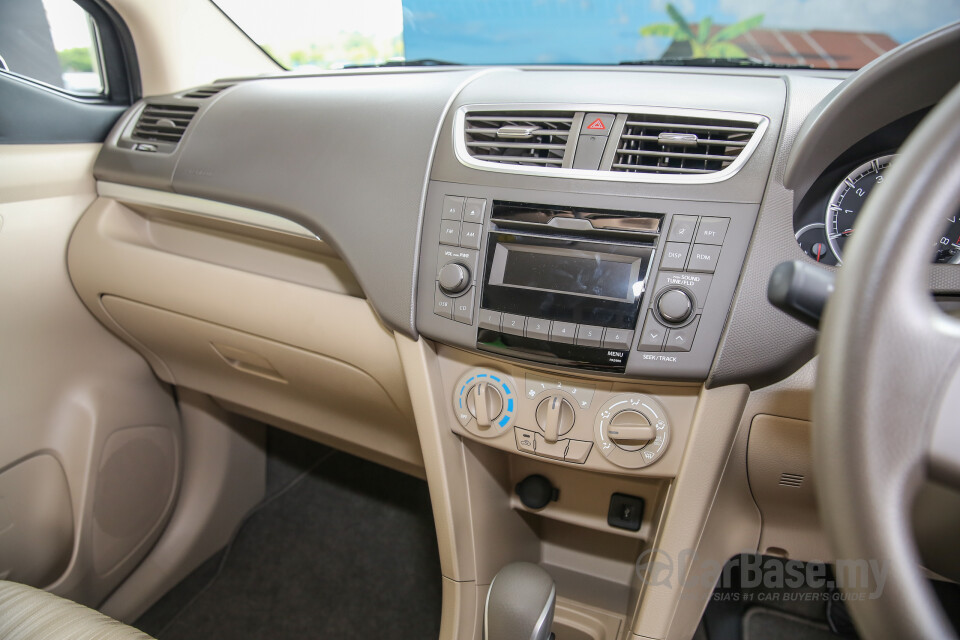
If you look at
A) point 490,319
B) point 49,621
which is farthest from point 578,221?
point 49,621

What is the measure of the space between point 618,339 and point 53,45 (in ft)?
4.54

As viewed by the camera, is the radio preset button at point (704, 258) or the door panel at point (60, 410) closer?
the radio preset button at point (704, 258)

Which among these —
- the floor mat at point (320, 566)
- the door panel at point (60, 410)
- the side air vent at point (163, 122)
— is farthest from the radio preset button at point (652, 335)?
the door panel at point (60, 410)

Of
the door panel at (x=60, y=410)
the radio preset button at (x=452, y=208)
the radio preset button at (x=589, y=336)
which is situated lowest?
the door panel at (x=60, y=410)

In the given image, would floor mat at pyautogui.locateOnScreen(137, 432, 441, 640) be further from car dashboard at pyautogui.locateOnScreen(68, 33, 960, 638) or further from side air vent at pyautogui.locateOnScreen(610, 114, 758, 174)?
side air vent at pyautogui.locateOnScreen(610, 114, 758, 174)

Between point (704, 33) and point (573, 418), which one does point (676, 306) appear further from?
point (704, 33)

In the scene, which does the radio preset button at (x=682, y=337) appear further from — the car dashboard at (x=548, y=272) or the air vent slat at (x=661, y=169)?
the air vent slat at (x=661, y=169)

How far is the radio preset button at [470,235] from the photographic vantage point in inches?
31.1

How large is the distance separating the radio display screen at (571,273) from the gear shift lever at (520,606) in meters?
0.40

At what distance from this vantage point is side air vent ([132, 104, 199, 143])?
1.17m

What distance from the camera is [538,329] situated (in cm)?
76
